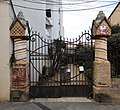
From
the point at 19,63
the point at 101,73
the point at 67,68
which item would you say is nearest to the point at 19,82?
the point at 19,63

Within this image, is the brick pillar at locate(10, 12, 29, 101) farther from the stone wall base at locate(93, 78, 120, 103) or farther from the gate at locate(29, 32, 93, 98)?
the stone wall base at locate(93, 78, 120, 103)

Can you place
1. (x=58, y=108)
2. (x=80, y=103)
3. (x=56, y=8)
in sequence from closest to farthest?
(x=58, y=108), (x=80, y=103), (x=56, y=8)

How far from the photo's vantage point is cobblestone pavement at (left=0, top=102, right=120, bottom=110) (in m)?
9.78

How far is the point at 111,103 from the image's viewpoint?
426 inches

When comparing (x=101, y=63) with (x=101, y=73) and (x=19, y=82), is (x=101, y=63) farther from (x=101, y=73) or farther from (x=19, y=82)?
(x=19, y=82)

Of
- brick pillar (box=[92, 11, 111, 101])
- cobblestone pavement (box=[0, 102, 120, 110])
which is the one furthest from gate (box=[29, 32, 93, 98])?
cobblestone pavement (box=[0, 102, 120, 110])

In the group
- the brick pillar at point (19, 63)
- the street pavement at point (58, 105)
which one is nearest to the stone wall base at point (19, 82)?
the brick pillar at point (19, 63)

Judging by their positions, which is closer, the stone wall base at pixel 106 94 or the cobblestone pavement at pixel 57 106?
the cobblestone pavement at pixel 57 106

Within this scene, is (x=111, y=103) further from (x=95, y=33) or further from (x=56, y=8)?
(x=56, y=8)

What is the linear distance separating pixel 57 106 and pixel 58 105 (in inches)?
6.9

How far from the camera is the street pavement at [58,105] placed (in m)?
9.79

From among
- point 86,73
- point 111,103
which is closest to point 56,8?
point 86,73

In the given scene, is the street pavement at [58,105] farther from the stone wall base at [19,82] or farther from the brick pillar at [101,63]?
the brick pillar at [101,63]

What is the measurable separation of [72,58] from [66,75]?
942 mm
